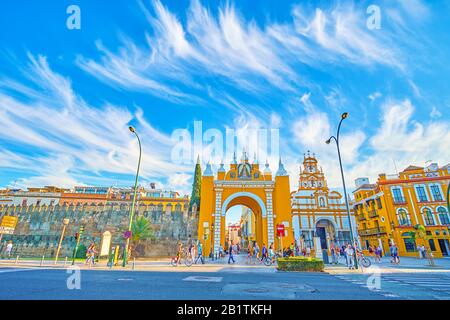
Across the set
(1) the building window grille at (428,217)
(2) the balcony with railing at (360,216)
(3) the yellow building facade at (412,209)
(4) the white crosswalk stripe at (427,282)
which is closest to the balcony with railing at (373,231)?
(3) the yellow building facade at (412,209)

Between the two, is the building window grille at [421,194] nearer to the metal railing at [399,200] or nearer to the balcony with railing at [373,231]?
the metal railing at [399,200]

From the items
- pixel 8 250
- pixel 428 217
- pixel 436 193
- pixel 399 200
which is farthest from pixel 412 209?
pixel 8 250

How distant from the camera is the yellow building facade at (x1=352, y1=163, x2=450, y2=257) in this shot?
3012 centimetres

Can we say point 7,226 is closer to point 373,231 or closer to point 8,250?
point 8,250

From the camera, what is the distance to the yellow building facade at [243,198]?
80.2 feet

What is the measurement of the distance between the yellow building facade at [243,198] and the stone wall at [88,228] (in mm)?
2987

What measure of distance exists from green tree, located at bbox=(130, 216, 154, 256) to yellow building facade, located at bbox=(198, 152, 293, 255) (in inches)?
259

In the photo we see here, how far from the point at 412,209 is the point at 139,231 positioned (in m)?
36.7

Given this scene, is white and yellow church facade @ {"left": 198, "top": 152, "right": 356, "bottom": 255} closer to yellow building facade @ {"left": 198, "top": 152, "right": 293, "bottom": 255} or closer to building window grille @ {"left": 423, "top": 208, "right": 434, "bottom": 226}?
yellow building facade @ {"left": 198, "top": 152, "right": 293, "bottom": 255}

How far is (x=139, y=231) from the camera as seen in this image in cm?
2552

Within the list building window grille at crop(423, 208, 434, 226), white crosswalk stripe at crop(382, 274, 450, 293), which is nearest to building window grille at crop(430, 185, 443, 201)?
building window grille at crop(423, 208, 434, 226)

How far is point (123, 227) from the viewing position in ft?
94.5
